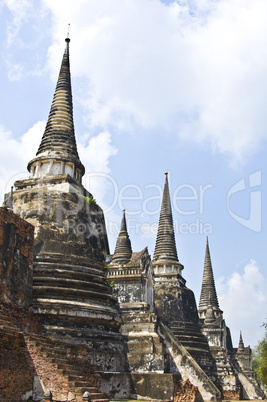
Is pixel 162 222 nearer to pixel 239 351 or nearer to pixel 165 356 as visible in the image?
pixel 165 356

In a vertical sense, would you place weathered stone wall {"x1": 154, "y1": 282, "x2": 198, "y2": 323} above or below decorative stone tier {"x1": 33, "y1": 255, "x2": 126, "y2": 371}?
above

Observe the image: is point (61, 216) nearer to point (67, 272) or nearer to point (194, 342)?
point (67, 272)

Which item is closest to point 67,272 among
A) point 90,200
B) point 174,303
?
point 90,200

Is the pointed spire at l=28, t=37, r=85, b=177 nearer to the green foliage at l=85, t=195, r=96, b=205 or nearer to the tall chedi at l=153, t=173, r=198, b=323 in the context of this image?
the green foliage at l=85, t=195, r=96, b=205

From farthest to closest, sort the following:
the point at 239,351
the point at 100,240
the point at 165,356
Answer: the point at 239,351
the point at 100,240
the point at 165,356

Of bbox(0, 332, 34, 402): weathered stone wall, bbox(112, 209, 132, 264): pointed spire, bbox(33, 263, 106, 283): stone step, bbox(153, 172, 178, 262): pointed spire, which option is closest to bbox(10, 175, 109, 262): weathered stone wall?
bbox(33, 263, 106, 283): stone step

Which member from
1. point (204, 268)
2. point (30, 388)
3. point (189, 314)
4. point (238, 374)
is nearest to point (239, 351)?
point (204, 268)

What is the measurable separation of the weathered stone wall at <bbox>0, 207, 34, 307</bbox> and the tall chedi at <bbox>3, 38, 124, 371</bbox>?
2.77 feet

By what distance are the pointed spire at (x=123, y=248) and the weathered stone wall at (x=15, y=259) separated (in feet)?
30.9

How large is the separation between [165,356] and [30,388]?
7.56 m

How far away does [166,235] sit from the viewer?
110 ft

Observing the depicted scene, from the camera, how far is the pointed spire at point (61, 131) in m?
21.1

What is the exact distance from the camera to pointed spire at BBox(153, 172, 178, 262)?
106ft

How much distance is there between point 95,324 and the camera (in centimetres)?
1703
